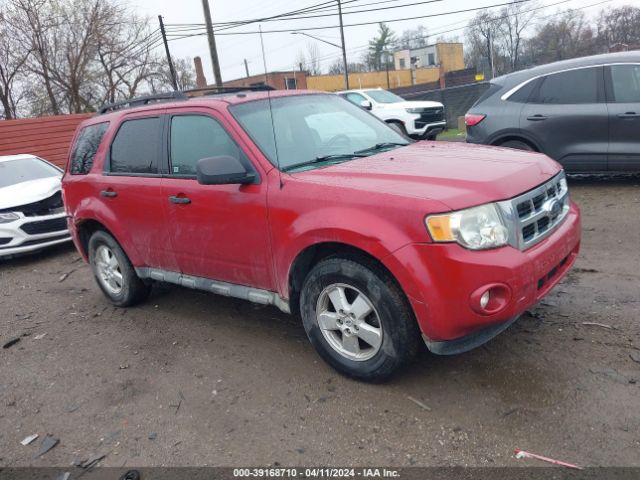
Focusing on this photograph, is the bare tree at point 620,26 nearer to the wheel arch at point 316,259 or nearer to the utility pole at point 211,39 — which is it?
the utility pole at point 211,39

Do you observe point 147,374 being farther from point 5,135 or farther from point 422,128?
point 5,135

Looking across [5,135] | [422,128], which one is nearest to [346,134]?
[422,128]

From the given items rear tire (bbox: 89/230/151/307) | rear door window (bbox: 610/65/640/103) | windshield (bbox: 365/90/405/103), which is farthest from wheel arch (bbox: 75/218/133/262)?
windshield (bbox: 365/90/405/103)

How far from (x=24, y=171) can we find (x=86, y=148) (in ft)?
14.9

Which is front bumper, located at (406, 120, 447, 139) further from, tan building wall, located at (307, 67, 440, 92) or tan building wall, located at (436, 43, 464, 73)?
tan building wall, located at (436, 43, 464, 73)

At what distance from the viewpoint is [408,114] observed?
15.1 m

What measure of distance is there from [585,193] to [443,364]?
197 inches

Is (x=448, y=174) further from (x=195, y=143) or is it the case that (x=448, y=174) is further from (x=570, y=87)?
(x=570, y=87)

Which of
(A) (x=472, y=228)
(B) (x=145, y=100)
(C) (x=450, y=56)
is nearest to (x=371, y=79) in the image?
(C) (x=450, y=56)

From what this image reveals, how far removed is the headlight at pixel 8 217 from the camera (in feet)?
24.5

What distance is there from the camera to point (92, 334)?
4688mm

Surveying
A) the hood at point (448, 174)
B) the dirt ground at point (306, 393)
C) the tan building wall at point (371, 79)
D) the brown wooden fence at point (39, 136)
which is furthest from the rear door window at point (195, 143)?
the tan building wall at point (371, 79)

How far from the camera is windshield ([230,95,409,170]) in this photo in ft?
12.0

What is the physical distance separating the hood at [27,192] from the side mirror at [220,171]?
5.51m
